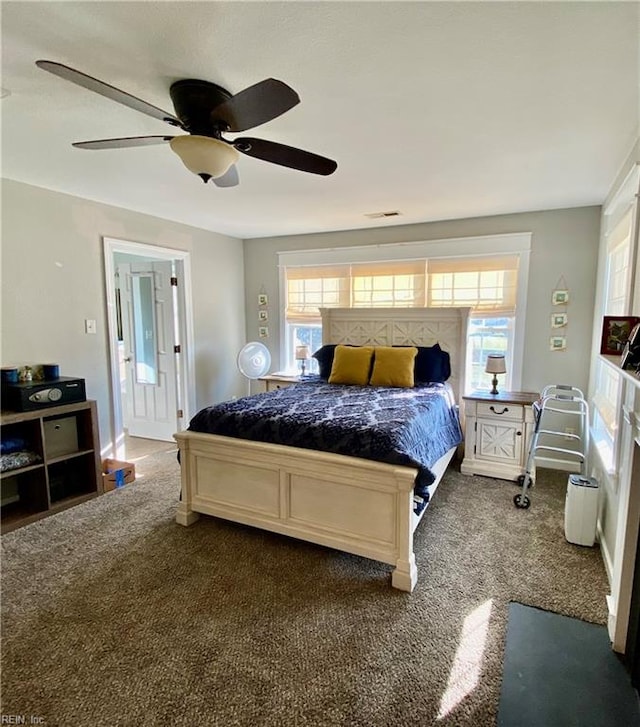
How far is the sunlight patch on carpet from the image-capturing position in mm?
1495

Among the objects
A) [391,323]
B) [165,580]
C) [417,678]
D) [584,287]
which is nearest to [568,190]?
[584,287]

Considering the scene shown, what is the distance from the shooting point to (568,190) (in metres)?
3.07

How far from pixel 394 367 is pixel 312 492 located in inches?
63.4

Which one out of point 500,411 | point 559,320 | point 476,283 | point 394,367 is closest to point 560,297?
point 559,320

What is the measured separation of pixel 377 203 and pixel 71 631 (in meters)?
3.44

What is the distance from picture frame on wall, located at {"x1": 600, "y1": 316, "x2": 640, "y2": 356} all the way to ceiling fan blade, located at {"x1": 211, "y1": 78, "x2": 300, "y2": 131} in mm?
1714

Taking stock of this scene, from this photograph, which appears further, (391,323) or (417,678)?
(391,323)

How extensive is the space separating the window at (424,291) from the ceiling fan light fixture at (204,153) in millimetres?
2868

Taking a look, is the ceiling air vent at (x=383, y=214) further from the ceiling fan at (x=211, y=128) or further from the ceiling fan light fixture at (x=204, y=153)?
the ceiling fan light fixture at (x=204, y=153)

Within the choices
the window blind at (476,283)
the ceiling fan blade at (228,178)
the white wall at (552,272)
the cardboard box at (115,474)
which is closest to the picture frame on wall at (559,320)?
the white wall at (552,272)

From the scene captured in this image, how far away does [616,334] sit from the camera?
1.89 m

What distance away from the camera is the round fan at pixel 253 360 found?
4.48 metres

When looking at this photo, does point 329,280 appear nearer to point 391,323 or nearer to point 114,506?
point 391,323

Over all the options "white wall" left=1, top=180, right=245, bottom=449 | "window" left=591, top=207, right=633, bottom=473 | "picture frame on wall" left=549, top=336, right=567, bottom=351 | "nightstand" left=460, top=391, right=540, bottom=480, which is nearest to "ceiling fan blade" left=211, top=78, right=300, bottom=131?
"window" left=591, top=207, right=633, bottom=473
